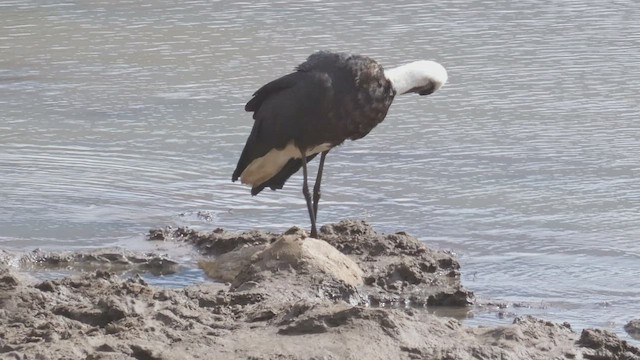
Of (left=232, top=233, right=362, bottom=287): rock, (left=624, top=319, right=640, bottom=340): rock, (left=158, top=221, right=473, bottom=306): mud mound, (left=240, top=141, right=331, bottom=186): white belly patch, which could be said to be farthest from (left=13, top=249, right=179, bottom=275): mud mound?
(left=624, top=319, right=640, bottom=340): rock

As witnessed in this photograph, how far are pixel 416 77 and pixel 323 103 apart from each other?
0.68m

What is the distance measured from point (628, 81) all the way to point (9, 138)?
5039 mm

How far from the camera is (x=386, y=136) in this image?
1048 cm

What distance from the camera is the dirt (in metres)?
5.55

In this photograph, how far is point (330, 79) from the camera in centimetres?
775

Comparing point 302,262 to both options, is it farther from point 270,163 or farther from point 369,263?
point 270,163

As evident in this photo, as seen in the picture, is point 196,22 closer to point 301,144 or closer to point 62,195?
point 62,195

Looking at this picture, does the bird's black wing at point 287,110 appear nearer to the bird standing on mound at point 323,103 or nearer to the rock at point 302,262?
the bird standing on mound at point 323,103

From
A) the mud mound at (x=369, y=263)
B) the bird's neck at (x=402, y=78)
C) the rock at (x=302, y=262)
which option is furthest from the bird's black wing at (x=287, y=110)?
the rock at (x=302, y=262)

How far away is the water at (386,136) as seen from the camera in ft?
27.2

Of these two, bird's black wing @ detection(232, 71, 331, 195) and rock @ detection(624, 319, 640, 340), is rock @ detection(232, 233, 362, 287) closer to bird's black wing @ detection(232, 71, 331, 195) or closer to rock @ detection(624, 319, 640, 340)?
bird's black wing @ detection(232, 71, 331, 195)

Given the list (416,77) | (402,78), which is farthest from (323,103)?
(416,77)

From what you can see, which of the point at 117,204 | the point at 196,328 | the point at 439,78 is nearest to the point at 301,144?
the point at 439,78

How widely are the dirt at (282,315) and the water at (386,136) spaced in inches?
18.6
